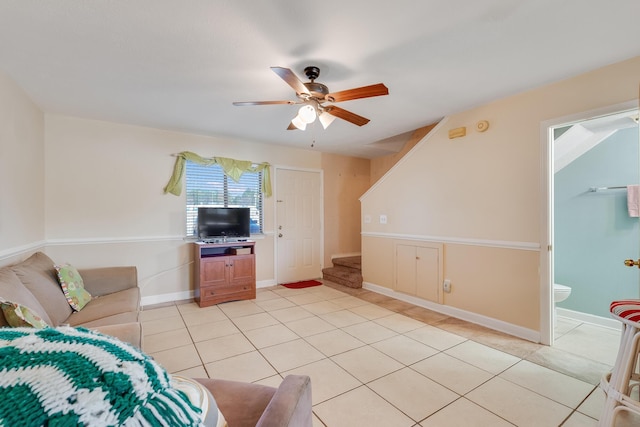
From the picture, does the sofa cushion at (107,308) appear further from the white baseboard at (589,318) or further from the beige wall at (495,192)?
the white baseboard at (589,318)

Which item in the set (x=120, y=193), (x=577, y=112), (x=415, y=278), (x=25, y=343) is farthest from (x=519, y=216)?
(x=120, y=193)

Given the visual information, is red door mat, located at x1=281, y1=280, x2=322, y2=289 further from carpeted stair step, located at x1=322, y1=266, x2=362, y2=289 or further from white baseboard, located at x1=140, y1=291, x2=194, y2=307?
white baseboard, located at x1=140, y1=291, x2=194, y2=307

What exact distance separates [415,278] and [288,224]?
239cm

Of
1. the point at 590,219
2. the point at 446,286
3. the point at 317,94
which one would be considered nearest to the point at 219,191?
the point at 317,94

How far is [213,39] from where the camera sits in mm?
1943

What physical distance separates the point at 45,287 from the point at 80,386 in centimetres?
256

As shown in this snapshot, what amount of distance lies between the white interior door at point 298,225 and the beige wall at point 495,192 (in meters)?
1.97

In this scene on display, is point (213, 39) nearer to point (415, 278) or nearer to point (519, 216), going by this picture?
point (519, 216)

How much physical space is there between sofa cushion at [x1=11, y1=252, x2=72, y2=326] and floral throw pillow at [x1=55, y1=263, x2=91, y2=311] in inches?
1.7

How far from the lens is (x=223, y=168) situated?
14.3 feet

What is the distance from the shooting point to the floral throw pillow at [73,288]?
2473 millimetres

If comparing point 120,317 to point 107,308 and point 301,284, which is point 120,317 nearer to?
point 107,308

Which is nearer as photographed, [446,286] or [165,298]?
[446,286]

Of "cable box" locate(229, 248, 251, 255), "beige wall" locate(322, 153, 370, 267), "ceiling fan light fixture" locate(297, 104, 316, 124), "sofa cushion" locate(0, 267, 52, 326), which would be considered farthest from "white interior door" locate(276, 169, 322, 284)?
"sofa cushion" locate(0, 267, 52, 326)
